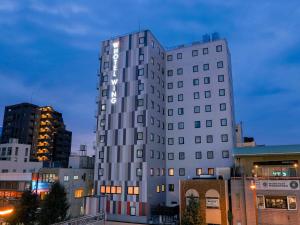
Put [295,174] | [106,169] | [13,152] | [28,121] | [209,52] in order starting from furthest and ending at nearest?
[28,121] < [13,152] < [209,52] < [106,169] < [295,174]

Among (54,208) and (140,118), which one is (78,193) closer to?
(140,118)

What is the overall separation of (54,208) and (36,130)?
338 feet

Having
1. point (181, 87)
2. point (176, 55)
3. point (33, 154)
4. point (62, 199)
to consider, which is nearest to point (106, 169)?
point (62, 199)

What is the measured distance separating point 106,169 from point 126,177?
4966 millimetres

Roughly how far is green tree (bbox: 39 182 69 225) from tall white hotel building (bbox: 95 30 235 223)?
1423 cm

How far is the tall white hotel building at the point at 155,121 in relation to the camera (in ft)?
167

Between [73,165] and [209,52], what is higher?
[209,52]

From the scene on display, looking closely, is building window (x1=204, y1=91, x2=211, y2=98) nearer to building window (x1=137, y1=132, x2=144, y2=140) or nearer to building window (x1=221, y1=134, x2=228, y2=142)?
building window (x1=221, y1=134, x2=228, y2=142)

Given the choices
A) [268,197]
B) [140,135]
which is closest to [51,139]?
[140,135]

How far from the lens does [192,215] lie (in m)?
35.0

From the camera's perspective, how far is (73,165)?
216 feet

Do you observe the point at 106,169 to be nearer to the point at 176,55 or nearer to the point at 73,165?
the point at 73,165

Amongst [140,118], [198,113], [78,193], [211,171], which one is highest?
[198,113]

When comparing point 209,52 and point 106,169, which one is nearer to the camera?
point 106,169
